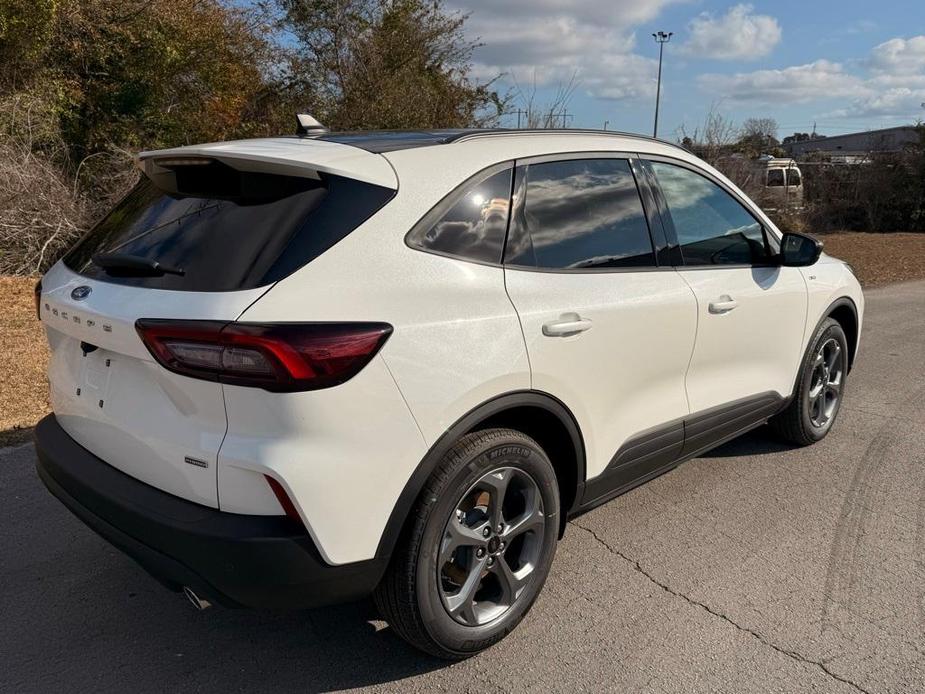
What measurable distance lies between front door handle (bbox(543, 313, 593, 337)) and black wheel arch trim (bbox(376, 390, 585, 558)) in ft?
0.74

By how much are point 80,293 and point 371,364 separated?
110 cm

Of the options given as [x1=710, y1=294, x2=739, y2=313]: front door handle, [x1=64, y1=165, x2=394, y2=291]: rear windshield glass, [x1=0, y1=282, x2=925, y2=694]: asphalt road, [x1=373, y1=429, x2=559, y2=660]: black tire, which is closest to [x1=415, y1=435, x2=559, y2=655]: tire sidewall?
[x1=373, y1=429, x2=559, y2=660]: black tire

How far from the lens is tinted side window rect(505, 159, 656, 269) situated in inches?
113

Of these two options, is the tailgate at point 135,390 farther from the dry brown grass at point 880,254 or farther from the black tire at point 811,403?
the dry brown grass at point 880,254

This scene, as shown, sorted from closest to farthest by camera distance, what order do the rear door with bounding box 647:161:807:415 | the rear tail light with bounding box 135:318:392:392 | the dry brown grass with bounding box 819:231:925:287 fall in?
1. the rear tail light with bounding box 135:318:392:392
2. the rear door with bounding box 647:161:807:415
3. the dry brown grass with bounding box 819:231:925:287

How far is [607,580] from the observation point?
3.27m

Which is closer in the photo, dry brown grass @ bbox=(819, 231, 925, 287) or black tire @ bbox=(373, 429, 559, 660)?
black tire @ bbox=(373, 429, 559, 660)

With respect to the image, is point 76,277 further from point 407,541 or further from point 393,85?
point 393,85

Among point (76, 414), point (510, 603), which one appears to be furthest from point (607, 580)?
point (76, 414)

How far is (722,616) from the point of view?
3.01m

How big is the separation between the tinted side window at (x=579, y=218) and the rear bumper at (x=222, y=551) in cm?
123

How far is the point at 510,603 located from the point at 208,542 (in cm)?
120

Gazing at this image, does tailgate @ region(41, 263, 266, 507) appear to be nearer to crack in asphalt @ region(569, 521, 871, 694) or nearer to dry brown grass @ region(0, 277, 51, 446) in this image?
crack in asphalt @ region(569, 521, 871, 694)

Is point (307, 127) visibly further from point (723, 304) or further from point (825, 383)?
point (825, 383)
